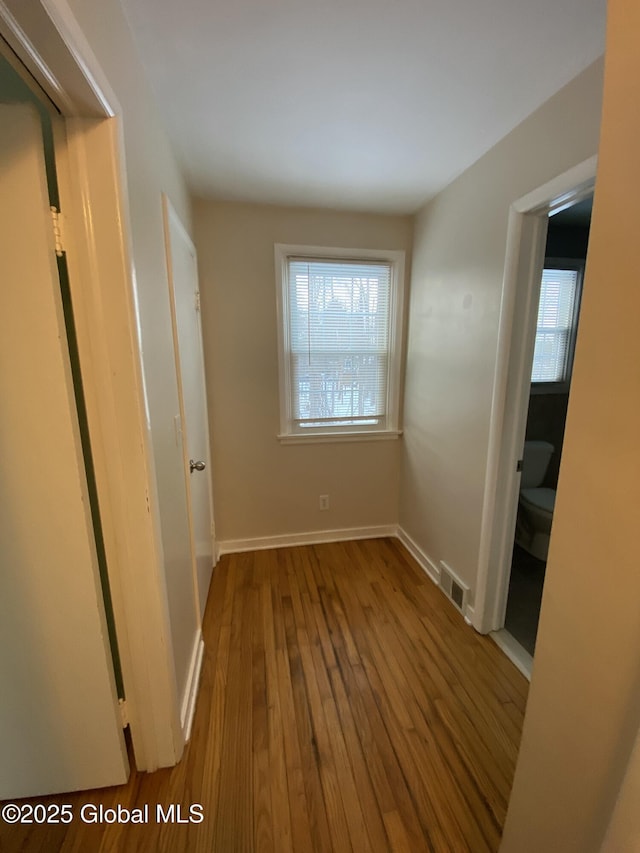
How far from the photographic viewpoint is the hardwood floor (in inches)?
41.3

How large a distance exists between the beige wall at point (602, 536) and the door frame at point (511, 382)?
894mm

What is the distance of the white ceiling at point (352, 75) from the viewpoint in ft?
3.15

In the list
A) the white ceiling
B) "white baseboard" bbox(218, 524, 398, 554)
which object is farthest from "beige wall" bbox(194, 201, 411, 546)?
the white ceiling

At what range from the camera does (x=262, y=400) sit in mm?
2402

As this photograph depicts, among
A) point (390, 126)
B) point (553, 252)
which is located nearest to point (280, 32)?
point (390, 126)

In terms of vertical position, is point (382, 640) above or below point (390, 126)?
below

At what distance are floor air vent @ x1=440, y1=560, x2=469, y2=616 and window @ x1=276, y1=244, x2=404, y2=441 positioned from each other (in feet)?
3.35

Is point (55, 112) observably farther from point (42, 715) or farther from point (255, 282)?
point (42, 715)

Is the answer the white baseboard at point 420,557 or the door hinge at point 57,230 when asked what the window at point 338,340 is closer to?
the white baseboard at point 420,557

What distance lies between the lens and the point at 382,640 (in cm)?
177

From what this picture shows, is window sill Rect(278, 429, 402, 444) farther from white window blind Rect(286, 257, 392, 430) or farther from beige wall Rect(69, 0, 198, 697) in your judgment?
beige wall Rect(69, 0, 198, 697)

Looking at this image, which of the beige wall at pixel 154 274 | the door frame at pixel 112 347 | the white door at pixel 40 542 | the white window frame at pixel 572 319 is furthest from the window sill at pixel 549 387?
the white door at pixel 40 542

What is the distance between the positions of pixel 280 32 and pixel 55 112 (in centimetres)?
69

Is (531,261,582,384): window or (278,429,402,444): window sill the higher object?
(531,261,582,384): window
